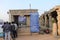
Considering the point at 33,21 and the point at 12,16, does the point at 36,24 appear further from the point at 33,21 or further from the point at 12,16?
the point at 12,16

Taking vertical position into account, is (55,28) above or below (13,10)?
below

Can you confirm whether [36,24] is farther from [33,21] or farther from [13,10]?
[13,10]

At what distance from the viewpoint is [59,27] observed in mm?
20078

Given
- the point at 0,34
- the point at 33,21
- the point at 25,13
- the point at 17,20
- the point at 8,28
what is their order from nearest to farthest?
the point at 8,28
the point at 0,34
the point at 33,21
the point at 25,13
the point at 17,20

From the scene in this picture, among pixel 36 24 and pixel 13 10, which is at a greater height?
pixel 13 10

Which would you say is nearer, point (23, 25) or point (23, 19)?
point (23, 19)

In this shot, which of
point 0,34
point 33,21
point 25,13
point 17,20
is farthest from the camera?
point 17,20

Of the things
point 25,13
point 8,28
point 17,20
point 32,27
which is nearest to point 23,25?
point 17,20

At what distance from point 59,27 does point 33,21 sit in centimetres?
460

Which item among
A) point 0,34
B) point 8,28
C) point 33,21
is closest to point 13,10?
point 33,21

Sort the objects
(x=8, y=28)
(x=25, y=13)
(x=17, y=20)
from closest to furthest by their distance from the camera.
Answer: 1. (x=8, y=28)
2. (x=25, y=13)
3. (x=17, y=20)

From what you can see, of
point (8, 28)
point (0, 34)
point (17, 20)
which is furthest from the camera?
point (17, 20)

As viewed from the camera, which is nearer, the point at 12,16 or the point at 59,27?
the point at 59,27

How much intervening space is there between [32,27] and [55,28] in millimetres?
4567
